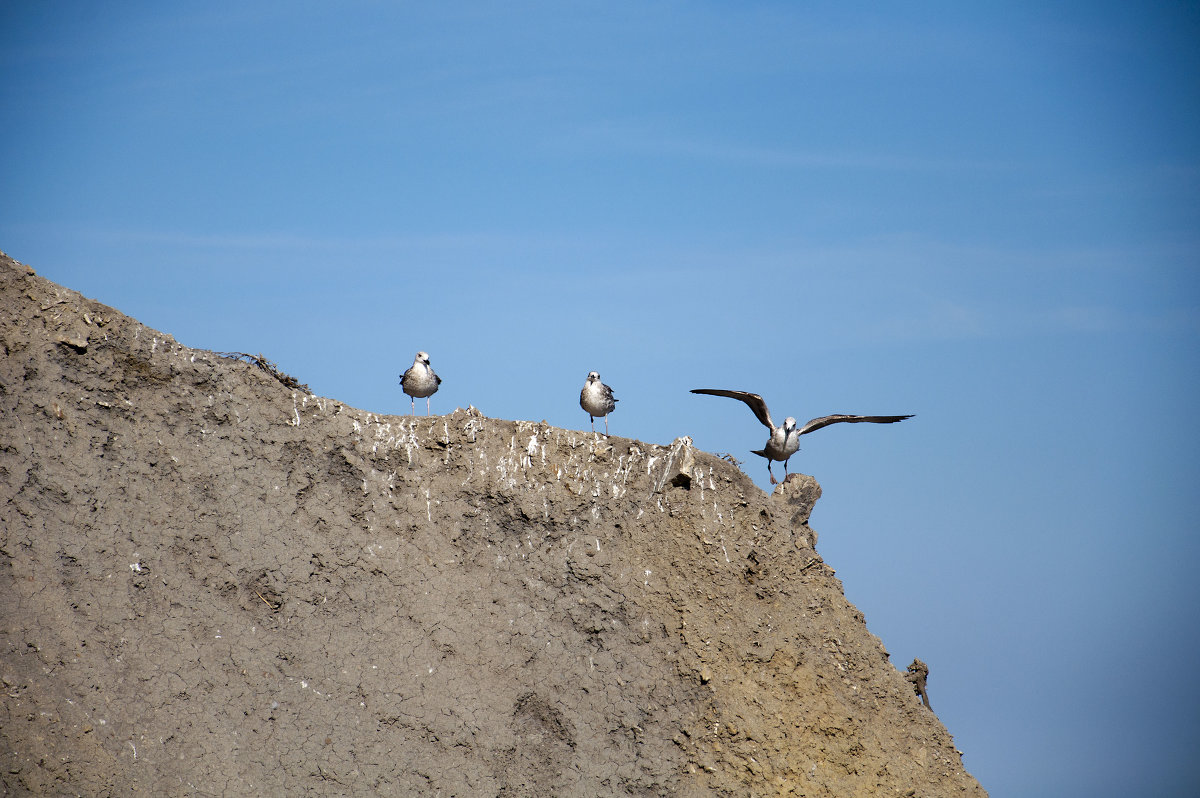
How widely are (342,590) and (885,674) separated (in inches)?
257

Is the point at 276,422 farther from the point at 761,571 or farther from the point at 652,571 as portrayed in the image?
the point at 761,571

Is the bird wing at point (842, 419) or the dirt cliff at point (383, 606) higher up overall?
the bird wing at point (842, 419)

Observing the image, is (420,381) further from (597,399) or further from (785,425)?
(785,425)

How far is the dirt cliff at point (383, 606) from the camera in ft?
37.2

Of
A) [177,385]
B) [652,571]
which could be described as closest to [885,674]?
[652,571]

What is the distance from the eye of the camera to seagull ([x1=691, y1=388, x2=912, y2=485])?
49.0 ft

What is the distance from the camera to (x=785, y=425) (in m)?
15.0

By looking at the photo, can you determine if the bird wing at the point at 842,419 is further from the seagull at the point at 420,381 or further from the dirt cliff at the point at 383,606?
the seagull at the point at 420,381

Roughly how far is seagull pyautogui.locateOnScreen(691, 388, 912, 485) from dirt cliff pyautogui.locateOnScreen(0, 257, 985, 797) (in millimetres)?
1231

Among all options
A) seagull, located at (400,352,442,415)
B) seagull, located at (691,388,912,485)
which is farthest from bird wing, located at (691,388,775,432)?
seagull, located at (400,352,442,415)

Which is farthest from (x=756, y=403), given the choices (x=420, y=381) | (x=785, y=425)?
(x=420, y=381)

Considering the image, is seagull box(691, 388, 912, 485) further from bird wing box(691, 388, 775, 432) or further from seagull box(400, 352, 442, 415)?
seagull box(400, 352, 442, 415)

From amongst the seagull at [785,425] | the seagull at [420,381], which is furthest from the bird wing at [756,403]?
the seagull at [420,381]

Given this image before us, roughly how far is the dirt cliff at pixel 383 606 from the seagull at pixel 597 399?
2.35 meters
